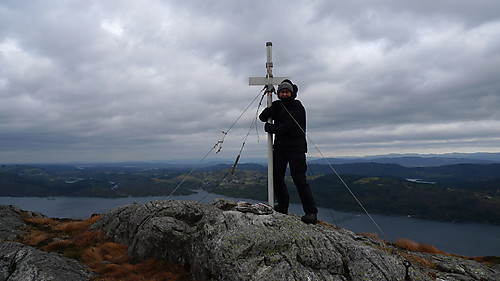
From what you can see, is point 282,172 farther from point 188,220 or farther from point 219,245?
point 188,220

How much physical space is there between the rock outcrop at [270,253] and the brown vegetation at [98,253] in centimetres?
43

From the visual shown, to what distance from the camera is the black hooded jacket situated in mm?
8328

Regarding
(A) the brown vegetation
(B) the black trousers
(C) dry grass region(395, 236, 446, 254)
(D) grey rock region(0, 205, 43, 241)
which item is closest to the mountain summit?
(A) the brown vegetation

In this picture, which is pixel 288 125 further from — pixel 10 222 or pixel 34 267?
pixel 10 222

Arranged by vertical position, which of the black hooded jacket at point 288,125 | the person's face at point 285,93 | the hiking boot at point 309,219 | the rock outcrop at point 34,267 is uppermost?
the person's face at point 285,93

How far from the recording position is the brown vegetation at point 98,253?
762 centimetres

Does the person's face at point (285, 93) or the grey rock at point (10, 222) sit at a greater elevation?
the person's face at point (285, 93)

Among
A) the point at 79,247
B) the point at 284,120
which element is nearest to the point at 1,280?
the point at 79,247

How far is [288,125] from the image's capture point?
326 inches

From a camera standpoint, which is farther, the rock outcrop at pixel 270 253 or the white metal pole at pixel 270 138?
the white metal pole at pixel 270 138

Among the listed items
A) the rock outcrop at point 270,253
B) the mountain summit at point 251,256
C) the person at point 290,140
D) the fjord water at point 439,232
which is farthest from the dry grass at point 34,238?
the fjord water at point 439,232

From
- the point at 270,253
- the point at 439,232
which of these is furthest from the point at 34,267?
the point at 439,232

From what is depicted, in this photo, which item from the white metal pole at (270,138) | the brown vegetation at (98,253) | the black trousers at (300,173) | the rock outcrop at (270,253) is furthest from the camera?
the white metal pole at (270,138)

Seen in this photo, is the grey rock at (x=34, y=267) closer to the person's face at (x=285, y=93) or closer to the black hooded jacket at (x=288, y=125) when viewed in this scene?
the black hooded jacket at (x=288, y=125)
